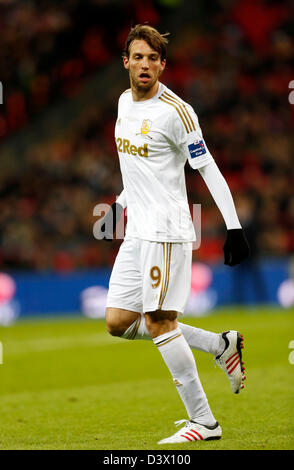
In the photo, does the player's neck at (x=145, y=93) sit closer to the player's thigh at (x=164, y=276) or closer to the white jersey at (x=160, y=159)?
the white jersey at (x=160, y=159)

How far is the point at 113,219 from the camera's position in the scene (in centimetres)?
564

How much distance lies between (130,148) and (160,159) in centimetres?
19

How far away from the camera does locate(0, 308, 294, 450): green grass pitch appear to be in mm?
5090

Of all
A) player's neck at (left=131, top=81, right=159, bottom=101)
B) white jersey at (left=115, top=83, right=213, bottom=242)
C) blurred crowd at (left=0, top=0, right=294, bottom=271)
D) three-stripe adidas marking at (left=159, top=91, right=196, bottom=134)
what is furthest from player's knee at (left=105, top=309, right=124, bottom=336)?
blurred crowd at (left=0, top=0, right=294, bottom=271)

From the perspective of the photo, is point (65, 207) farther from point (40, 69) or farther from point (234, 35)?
point (234, 35)

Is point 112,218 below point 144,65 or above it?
below

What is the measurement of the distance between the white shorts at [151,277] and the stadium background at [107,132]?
29.5ft

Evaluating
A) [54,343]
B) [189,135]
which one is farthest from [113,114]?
[189,135]

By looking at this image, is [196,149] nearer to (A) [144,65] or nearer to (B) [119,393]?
(A) [144,65]

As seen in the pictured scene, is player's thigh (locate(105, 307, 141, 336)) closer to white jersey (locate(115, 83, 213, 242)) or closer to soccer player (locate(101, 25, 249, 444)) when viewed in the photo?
soccer player (locate(101, 25, 249, 444))

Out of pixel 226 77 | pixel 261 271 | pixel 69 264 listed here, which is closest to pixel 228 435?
pixel 69 264

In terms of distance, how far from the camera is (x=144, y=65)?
4902mm

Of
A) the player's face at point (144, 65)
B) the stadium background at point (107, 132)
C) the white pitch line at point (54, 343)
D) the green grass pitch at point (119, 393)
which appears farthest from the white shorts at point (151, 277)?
the stadium background at point (107, 132)

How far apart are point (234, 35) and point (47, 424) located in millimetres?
15422
